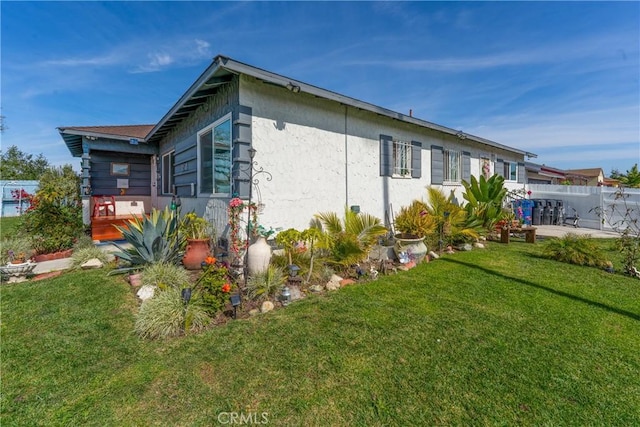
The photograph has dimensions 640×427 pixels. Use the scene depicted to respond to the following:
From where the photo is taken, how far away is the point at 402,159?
318 inches

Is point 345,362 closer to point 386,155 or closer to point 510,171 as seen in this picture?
point 386,155

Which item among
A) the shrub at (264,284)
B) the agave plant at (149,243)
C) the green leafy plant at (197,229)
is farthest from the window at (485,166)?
the agave plant at (149,243)

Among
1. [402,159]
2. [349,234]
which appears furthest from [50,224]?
[402,159]

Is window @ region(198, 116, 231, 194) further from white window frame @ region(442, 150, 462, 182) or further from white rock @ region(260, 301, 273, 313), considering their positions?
white window frame @ region(442, 150, 462, 182)

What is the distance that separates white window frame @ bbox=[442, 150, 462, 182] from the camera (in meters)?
9.82

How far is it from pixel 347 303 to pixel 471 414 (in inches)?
81.6

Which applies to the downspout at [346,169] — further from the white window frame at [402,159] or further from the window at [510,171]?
the window at [510,171]

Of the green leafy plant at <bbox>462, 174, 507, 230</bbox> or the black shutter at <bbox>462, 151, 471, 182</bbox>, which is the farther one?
the black shutter at <bbox>462, 151, 471, 182</bbox>

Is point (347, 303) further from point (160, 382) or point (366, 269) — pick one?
point (160, 382)

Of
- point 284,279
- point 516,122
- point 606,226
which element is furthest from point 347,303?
point 516,122

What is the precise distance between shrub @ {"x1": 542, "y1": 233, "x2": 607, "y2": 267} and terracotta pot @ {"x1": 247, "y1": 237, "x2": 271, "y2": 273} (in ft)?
20.7

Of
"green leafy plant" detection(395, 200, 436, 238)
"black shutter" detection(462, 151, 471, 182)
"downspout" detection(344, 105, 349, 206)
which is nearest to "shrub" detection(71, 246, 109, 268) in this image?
"downspout" detection(344, 105, 349, 206)

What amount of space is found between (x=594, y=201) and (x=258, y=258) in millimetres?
14242

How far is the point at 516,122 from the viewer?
13.7 metres
